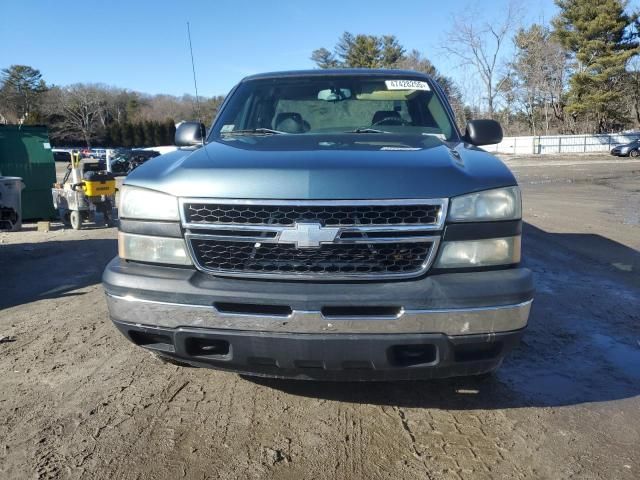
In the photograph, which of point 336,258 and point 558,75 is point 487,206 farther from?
point 558,75

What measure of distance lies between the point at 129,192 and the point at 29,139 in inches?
445

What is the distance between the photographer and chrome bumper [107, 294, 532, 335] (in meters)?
2.51

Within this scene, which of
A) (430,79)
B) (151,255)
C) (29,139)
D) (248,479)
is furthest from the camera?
(29,139)

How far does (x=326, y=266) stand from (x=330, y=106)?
1.98m

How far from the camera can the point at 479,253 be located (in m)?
2.66

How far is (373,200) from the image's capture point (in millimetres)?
2553

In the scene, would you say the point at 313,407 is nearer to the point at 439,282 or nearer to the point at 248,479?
the point at 248,479

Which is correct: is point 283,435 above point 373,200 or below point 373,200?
below

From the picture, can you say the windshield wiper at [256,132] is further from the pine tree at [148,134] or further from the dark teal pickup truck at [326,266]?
the pine tree at [148,134]

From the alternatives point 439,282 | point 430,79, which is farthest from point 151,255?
point 430,79

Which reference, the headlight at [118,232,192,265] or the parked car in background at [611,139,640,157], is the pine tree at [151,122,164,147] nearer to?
the parked car in background at [611,139,640,157]

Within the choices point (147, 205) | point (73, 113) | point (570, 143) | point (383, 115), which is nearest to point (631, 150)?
point (570, 143)

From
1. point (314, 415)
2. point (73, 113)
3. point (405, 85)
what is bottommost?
point (314, 415)

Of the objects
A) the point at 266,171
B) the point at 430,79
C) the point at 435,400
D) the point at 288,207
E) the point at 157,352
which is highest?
the point at 430,79
